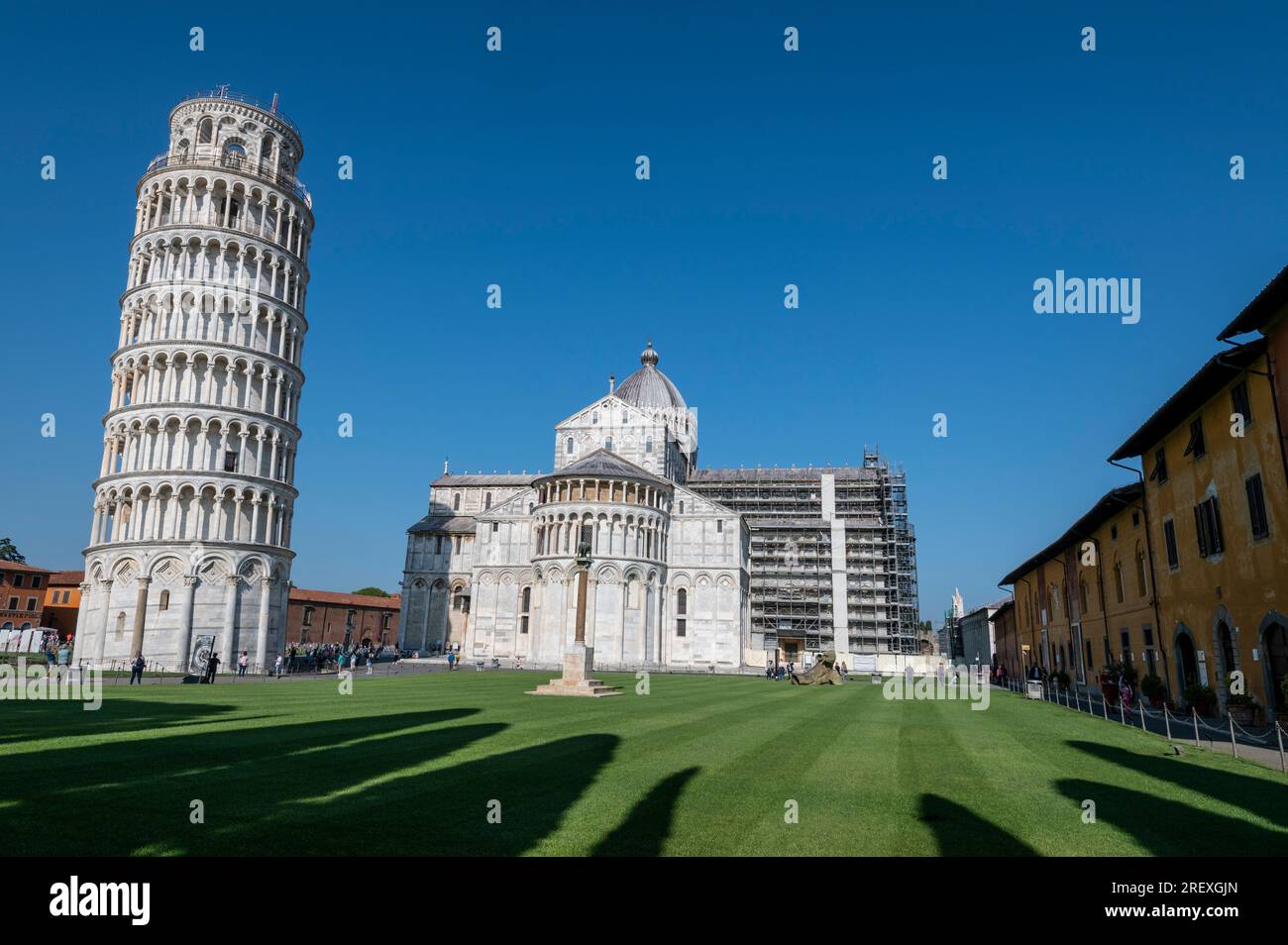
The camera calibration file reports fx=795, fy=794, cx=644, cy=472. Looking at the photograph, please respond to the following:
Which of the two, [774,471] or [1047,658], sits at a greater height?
[774,471]

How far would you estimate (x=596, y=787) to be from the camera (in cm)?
1146

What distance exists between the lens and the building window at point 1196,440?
24.5 m

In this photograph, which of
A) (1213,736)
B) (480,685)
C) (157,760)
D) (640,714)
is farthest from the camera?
(480,685)

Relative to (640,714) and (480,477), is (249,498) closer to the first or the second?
(640,714)

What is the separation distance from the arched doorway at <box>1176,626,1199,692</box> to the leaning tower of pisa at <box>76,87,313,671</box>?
48.0 m

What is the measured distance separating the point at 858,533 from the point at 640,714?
2855 inches

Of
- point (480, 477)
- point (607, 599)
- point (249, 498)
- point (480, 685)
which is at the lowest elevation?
point (480, 685)

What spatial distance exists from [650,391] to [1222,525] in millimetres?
73844

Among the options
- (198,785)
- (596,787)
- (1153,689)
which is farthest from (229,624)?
(1153,689)

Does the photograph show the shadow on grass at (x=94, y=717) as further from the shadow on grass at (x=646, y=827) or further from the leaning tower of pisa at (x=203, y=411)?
the leaning tower of pisa at (x=203, y=411)

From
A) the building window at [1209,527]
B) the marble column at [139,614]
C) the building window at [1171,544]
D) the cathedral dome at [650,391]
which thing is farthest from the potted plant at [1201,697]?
the cathedral dome at [650,391]

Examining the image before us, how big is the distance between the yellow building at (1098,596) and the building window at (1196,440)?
6155 millimetres
